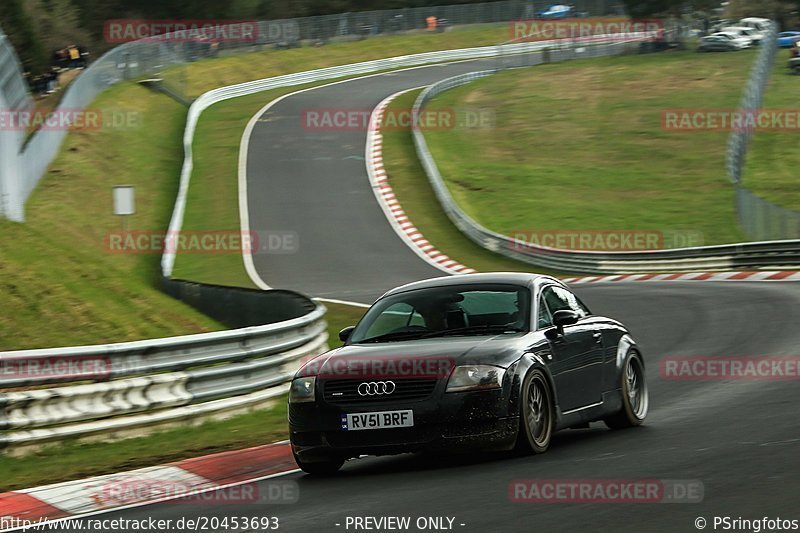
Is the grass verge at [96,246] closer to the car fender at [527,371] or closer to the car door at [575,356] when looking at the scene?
the car door at [575,356]

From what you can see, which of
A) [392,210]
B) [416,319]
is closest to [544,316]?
[416,319]

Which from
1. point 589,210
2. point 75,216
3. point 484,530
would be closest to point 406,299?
point 484,530

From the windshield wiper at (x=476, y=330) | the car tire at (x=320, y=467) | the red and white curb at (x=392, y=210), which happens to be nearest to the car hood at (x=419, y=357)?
the windshield wiper at (x=476, y=330)

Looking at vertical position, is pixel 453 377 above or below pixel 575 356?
above

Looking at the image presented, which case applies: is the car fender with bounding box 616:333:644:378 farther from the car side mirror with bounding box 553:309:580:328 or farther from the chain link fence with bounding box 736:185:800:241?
the chain link fence with bounding box 736:185:800:241

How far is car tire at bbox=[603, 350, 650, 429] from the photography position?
35.6ft

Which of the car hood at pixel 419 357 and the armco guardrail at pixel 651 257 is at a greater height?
the car hood at pixel 419 357

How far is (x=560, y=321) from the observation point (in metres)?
9.80

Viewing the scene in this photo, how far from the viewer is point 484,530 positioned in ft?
21.8

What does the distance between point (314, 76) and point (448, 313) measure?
58820 millimetres

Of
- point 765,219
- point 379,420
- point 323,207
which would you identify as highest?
point 379,420

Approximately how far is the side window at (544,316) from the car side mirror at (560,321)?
88 mm

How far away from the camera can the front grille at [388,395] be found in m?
8.84

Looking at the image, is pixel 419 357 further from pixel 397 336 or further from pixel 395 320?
pixel 395 320
